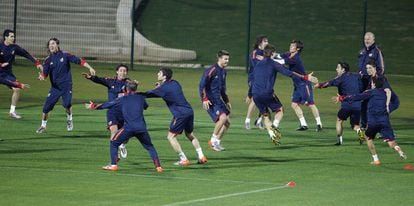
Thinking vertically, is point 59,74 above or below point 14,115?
above

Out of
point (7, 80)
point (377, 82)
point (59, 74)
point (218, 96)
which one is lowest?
point (7, 80)

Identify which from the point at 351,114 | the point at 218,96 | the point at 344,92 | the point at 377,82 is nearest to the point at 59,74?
the point at 218,96

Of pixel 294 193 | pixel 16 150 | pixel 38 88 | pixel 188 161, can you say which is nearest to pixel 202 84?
pixel 188 161

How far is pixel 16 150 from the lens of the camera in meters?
23.3

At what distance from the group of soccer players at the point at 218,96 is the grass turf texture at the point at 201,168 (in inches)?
17.5

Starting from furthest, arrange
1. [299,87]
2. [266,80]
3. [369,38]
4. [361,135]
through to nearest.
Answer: [299,87] → [369,38] → [361,135] → [266,80]

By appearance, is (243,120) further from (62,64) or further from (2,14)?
(2,14)

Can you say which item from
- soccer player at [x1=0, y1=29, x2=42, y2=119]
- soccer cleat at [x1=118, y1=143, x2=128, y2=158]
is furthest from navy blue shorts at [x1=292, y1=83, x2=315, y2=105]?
soccer cleat at [x1=118, y1=143, x2=128, y2=158]

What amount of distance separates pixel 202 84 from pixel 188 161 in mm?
2297

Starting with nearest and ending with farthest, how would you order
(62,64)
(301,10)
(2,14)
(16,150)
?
(16,150), (62,64), (2,14), (301,10)

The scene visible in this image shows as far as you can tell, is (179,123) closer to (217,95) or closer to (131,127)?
(131,127)

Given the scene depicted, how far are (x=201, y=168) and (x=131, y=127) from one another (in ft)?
5.64

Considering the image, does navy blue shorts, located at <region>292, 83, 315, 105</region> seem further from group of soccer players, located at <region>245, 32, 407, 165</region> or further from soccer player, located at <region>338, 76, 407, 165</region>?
soccer player, located at <region>338, 76, 407, 165</region>

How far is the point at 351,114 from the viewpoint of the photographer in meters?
25.7
